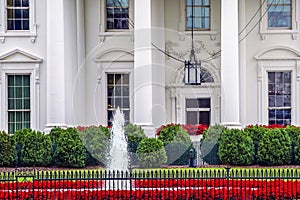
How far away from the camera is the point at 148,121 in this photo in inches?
1164

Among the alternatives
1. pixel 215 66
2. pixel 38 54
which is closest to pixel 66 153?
pixel 38 54

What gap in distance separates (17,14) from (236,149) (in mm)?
10888

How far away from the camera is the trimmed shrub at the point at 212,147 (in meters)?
28.5

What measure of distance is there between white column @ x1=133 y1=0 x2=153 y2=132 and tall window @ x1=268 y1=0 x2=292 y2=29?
20.4 ft

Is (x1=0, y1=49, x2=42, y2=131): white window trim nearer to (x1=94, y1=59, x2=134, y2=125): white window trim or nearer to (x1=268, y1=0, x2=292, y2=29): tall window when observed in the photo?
(x1=94, y1=59, x2=134, y2=125): white window trim

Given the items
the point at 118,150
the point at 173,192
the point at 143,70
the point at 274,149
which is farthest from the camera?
the point at 143,70

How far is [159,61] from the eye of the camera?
3294cm

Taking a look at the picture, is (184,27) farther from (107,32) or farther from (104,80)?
(104,80)

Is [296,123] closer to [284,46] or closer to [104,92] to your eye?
[284,46]

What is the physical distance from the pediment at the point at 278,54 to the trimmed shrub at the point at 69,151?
9053 mm

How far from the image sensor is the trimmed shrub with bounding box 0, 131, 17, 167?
27.8 metres

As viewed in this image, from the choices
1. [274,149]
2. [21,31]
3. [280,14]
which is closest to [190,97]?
[280,14]

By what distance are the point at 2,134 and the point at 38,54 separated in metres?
5.47

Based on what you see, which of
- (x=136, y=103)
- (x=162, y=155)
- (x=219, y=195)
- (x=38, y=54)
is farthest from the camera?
(x=38, y=54)
